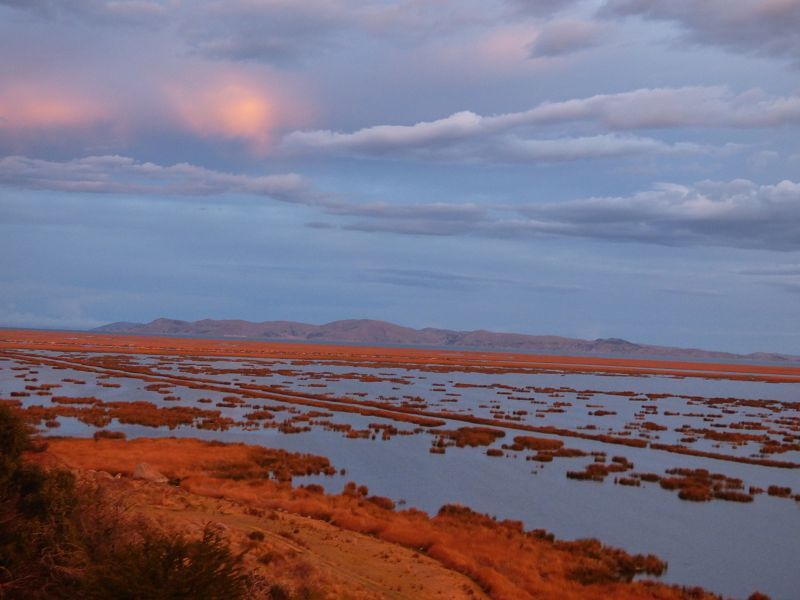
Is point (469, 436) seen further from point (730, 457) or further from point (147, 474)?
point (147, 474)

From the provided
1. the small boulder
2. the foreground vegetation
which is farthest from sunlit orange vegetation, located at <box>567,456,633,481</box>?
the foreground vegetation

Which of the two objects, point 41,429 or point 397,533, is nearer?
point 397,533

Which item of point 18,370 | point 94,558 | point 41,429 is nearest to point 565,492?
point 94,558

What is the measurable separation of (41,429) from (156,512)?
75.7 feet

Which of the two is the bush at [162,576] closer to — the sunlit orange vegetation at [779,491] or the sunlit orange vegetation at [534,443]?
the sunlit orange vegetation at [779,491]

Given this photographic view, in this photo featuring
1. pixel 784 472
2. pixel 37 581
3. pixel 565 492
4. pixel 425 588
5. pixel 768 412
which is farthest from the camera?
pixel 768 412

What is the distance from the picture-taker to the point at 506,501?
26422mm

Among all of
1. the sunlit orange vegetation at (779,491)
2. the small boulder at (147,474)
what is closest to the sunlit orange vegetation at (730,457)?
the sunlit orange vegetation at (779,491)

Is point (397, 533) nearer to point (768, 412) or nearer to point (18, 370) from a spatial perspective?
point (768, 412)

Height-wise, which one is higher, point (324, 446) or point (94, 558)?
point (94, 558)

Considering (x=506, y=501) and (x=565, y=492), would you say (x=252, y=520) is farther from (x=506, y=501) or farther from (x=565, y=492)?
(x=565, y=492)

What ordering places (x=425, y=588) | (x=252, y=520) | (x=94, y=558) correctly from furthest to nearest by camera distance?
(x=252, y=520) → (x=425, y=588) → (x=94, y=558)

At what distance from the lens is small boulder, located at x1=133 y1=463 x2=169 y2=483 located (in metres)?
23.8

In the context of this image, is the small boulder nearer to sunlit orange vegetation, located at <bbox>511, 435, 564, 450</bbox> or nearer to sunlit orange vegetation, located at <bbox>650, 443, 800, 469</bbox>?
sunlit orange vegetation, located at <bbox>511, 435, 564, 450</bbox>
